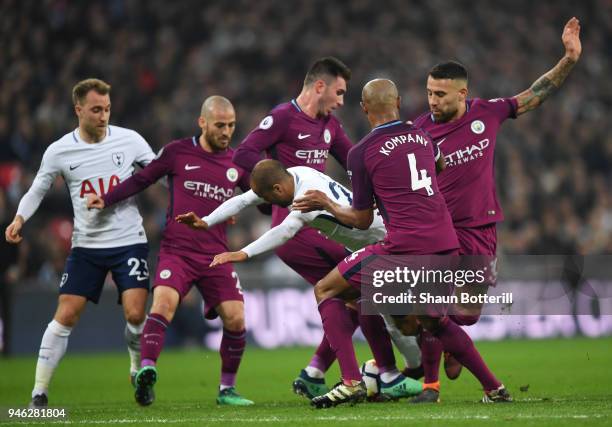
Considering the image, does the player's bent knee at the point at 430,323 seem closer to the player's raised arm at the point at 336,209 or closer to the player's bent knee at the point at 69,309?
the player's raised arm at the point at 336,209

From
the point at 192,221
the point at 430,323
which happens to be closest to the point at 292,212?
the point at 192,221

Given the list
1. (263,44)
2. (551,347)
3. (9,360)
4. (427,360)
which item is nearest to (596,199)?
(551,347)

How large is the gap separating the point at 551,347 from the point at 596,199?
4.49 meters

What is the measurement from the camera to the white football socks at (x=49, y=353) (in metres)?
8.23

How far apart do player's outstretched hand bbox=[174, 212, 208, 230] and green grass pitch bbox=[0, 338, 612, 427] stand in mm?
1325

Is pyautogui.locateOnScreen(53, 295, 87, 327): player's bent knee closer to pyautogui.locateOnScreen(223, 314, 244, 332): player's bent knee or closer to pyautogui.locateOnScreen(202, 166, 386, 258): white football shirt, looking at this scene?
pyautogui.locateOnScreen(223, 314, 244, 332): player's bent knee

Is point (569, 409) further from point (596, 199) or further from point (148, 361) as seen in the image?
point (596, 199)

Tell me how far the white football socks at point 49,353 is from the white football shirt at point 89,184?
2.33 feet

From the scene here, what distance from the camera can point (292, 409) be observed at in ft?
24.2

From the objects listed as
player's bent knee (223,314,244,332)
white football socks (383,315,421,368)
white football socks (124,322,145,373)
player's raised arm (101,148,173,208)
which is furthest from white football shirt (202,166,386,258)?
white football socks (124,322,145,373)

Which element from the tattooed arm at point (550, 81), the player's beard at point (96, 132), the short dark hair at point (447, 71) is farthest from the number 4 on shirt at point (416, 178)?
the player's beard at point (96, 132)

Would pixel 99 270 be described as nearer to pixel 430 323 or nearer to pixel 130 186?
pixel 130 186

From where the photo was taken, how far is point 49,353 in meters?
8.31

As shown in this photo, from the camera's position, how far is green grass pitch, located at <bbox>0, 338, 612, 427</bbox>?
6477 mm
